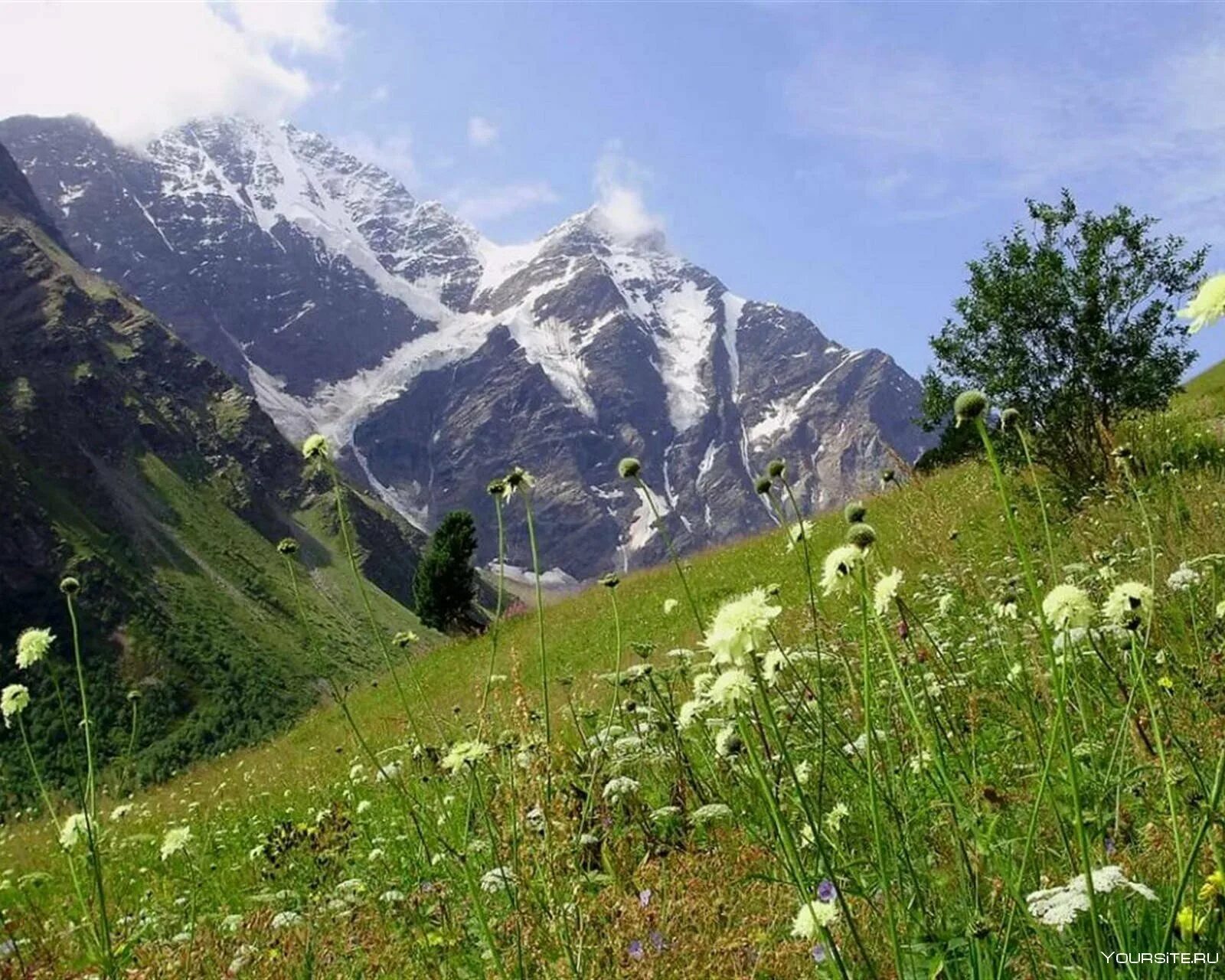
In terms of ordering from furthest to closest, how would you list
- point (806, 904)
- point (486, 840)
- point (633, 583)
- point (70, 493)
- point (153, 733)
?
point (70, 493)
point (153, 733)
point (633, 583)
point (486, 840)
point (806, 904)

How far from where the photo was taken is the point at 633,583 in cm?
2316

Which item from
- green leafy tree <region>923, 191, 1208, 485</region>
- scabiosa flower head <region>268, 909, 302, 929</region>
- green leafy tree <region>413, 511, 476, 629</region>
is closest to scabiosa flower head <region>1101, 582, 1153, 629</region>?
scabiosa flower head <region>268, 909, 302, 929</region>

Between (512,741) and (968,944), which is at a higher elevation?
(512,741)

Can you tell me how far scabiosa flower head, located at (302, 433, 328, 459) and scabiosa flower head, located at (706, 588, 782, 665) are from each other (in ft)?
5.20

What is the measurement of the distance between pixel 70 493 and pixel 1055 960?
114m

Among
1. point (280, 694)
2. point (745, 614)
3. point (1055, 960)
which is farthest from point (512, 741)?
point (280, 694)

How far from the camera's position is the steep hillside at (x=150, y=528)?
254ft

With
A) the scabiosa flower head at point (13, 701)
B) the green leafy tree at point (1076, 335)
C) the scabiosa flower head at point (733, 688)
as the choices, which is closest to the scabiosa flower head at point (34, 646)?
the scabiosa flower head at point (13, 701)

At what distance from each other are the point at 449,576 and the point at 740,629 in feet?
109

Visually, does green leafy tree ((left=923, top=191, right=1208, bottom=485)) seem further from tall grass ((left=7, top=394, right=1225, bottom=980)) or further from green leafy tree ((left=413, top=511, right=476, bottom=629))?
green leafy tree ((left=413, top=511, right=476, bottom=629))

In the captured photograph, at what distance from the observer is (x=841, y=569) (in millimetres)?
2189

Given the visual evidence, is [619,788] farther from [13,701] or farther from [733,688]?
[13,701]

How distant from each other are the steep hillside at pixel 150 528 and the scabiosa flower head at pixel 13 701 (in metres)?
47.4

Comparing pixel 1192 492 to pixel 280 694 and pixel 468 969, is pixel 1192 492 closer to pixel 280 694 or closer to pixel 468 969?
pixel 468 969
